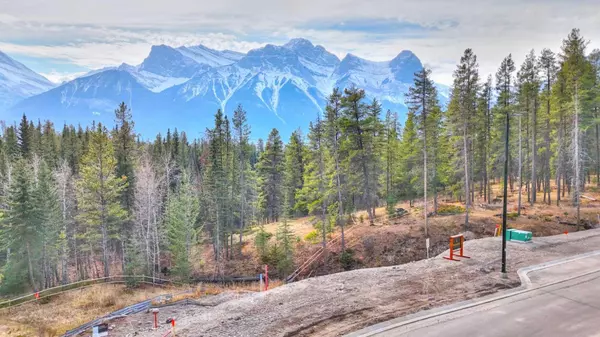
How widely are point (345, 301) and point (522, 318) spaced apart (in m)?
6.68

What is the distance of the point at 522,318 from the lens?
13.8m

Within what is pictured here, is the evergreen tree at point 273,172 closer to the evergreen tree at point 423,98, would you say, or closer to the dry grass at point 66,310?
the evergreen tree at point 423,98

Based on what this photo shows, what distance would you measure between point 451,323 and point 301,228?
32.7 metres

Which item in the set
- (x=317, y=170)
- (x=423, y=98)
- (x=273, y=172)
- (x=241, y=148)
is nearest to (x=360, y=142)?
(x=317, y=170)

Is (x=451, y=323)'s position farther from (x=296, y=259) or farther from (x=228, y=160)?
Result: (x=228, y=160)

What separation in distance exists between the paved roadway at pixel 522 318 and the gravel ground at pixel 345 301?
0.85 metres

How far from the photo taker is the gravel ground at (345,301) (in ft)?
45.7

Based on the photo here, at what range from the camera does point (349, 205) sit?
40156mm

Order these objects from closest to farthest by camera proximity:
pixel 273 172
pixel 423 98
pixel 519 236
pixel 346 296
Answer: pixel 346 296, pixel 519 236, pixel 423 98, pixel 273 172

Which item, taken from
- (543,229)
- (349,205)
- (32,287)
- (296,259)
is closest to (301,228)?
(349,205)

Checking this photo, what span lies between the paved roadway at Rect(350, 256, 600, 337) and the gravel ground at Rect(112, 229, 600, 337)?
85 cm

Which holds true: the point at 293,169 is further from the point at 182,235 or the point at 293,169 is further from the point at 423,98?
the point at 423,98

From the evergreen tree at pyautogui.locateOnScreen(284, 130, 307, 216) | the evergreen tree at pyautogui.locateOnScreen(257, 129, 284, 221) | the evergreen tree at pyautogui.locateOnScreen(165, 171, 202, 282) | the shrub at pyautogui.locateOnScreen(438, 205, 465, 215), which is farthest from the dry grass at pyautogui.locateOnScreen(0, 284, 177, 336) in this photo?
the evergreen tree at pyautogui.locateOnScreen(284, 130, 307, 216)

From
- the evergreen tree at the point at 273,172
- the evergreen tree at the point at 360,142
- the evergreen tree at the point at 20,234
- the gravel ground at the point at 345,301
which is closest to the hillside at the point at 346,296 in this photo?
the gravel ground at the point at 345,301
